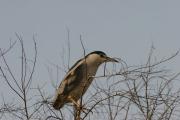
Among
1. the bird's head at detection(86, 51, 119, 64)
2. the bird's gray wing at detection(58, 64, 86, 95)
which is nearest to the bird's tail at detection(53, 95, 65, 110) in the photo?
the bird's gray wing at detection(58, 64, 86, 95)

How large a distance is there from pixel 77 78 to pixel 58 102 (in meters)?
0.61

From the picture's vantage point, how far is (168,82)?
4598 millimetres

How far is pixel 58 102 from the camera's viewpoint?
521cm

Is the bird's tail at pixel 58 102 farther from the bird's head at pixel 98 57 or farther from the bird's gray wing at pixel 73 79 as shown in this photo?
the bird's head at pixel 98 57

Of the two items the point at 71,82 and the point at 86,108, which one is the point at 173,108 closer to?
the point at 86,108

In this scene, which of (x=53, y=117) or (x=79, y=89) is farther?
(x=79, y=89)

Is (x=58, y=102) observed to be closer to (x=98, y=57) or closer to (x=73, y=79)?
(x=73, y=79)

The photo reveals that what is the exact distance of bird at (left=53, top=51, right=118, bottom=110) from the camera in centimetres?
546

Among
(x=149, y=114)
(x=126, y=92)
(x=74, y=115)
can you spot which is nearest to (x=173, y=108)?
(x=149, y=114)

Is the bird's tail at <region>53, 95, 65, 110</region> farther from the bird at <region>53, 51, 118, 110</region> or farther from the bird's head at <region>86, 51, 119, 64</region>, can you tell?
the bird's head at <region>86, 51, 119, 64</region>

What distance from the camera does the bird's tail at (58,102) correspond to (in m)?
5.11

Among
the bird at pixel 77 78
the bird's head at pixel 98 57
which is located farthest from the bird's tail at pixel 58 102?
the bird's head at pixel 98 57

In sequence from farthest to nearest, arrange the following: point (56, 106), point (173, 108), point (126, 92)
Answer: point (56, 106) < point (173, 108) < point (126, 92)

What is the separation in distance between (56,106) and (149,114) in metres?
1.18
